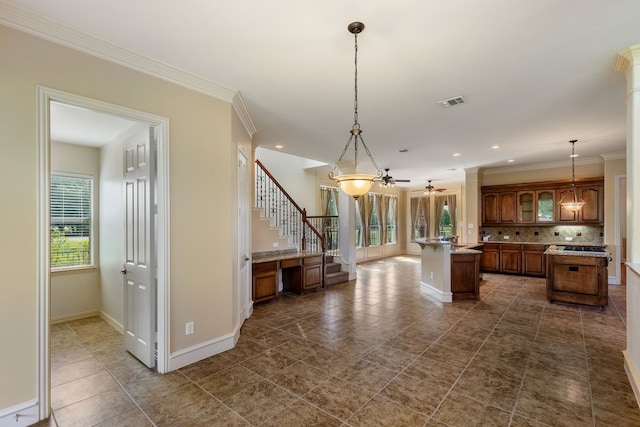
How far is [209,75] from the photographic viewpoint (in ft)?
9.80

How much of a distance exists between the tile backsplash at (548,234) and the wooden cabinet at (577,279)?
9.08 ft

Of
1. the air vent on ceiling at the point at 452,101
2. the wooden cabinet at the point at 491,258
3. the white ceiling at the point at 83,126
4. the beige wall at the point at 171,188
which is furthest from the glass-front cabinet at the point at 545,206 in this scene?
the white ceiling at the point at 83,126

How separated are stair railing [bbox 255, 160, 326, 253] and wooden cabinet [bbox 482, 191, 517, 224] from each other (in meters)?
4.82

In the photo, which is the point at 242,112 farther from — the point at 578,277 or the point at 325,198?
the point at 578,277

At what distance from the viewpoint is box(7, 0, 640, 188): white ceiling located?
2064mm

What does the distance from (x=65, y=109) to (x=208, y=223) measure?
1988 mm

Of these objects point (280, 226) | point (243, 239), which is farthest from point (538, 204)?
point (243, 239)

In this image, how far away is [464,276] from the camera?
5430 millimetres

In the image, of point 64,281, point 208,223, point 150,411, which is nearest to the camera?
point 150,411

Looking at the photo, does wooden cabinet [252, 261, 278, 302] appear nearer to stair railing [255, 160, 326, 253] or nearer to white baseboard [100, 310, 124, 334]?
stair railing [255, 160, 326, 253]

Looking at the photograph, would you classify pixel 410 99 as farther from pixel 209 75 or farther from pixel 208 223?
pixel 208 223

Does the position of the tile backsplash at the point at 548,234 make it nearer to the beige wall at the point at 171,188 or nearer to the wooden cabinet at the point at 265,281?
the wooden cabinet at the point at 265,281

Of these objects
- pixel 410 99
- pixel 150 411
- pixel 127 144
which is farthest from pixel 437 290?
pixel 127 144

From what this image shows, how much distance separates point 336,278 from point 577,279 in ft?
14.6
